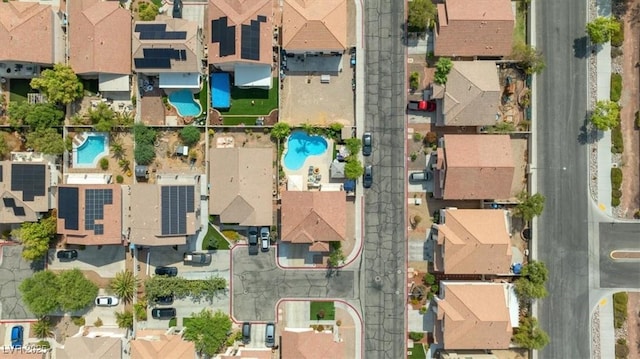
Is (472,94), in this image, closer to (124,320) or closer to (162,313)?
(162,313)

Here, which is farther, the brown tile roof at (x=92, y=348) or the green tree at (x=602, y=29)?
the green tree at (x=602, y=29)

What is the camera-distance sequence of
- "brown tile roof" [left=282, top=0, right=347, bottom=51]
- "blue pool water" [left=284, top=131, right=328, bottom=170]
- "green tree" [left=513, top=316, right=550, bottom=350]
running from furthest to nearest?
"blue pool water" [left=284, top=131, right=328, bottom=170] < "green tree" [left=513, top=316, right=550, bottom=350] < "brown tile roof" [left=282, top=0, right=347, bottom=51]

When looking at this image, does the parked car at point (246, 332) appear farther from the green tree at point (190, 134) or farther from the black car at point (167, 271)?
the green tree at point (190, 134)

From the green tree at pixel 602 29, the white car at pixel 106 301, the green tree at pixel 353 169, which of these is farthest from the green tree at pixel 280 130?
the green tree at pixel 602 29

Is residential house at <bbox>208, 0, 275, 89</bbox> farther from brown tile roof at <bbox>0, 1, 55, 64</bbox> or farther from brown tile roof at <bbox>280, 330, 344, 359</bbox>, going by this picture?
brown tile roof at <bbox>280, 330, 344, 359</bbox>

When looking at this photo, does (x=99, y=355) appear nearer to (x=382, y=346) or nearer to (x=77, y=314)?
(x=77, y=314)

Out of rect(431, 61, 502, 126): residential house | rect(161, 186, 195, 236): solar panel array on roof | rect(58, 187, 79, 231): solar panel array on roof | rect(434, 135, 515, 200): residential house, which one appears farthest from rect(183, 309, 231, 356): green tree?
rect(431, 61, 502, 126): residential house
